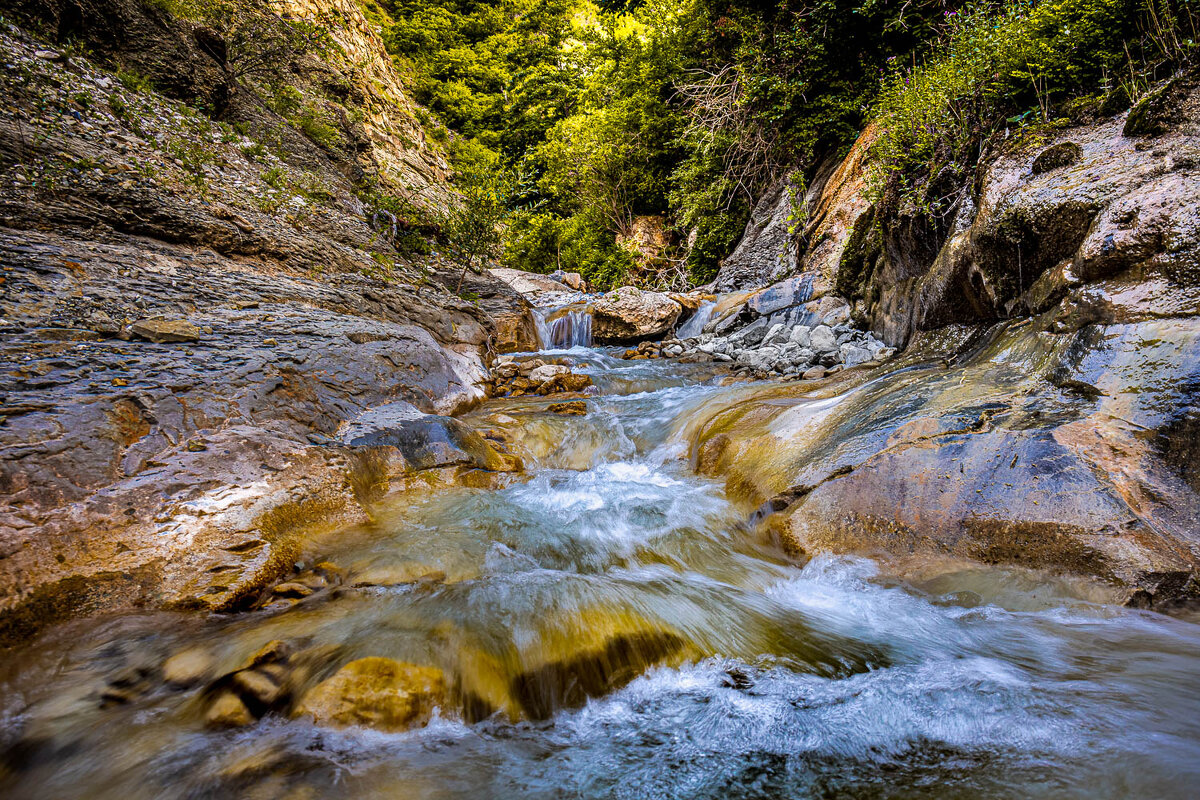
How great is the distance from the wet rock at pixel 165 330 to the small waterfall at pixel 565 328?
6717 millimetres

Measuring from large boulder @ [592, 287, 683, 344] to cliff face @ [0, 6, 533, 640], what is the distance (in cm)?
322

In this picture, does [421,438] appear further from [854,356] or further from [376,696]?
[854,356]

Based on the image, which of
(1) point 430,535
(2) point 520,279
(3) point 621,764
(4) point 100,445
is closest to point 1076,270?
(3) point 621,764

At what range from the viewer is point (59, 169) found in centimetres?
423

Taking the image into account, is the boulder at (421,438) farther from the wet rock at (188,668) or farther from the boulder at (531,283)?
the boulder at (531,283)

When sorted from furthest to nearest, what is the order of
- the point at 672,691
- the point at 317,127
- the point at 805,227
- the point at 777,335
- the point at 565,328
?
the point at 565,328 < the point at 317,127 < the point at 805,227 < the point at 777,335 < the point at 672,691

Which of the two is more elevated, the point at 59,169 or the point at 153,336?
the point at 59,169

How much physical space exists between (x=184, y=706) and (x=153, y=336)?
298 cm

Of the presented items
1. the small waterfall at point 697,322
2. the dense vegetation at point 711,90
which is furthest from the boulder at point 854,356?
the small waterfall at point 697,322

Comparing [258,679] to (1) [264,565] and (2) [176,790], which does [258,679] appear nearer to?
(2) [176,790]

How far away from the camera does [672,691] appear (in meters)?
1.89

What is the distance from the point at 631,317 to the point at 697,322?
1.50 m

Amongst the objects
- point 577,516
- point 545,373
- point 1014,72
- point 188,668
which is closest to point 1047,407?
point 577,516

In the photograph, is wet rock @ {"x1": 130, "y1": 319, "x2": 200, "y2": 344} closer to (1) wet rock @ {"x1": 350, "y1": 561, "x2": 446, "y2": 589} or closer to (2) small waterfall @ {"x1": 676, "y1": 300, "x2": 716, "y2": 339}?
(1) wet rock @ {"x1": 350, "y1": 561, "x2": 446, "y2": 589}
